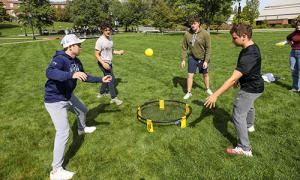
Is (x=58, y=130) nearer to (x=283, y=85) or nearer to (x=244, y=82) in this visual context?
(x=244, y=82)

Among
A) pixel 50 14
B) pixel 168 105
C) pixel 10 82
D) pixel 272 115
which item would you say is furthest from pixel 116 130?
pixel 50 14

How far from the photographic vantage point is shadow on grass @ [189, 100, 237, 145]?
6.43m

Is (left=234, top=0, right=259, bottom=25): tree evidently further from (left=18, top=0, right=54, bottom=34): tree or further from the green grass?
the green grass

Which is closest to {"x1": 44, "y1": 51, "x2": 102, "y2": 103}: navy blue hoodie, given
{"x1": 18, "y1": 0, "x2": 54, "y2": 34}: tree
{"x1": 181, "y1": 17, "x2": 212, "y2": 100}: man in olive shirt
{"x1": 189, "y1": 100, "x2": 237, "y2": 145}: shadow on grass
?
{"x1": 189, "y1": 100, "x2": 237, "y2": 145}: shadow on grass

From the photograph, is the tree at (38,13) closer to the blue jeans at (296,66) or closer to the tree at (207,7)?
the tree at (207,7)

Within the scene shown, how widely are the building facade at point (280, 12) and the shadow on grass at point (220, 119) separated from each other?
83382 mm

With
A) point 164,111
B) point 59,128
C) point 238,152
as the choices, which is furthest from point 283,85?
point 59,128

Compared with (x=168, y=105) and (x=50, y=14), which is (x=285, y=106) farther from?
(x=50, y=14)

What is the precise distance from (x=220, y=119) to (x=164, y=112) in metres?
1.77

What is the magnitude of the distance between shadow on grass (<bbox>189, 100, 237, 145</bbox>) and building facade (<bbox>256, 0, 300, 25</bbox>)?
83.4 metres

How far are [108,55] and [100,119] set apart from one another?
7.78ft

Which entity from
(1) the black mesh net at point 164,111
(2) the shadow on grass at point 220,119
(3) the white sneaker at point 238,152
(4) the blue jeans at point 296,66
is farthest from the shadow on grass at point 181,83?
(3) the white sneaker at point 238,152

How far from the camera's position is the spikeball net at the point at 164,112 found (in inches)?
292

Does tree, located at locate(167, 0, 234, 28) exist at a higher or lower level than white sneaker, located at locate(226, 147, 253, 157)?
higher
